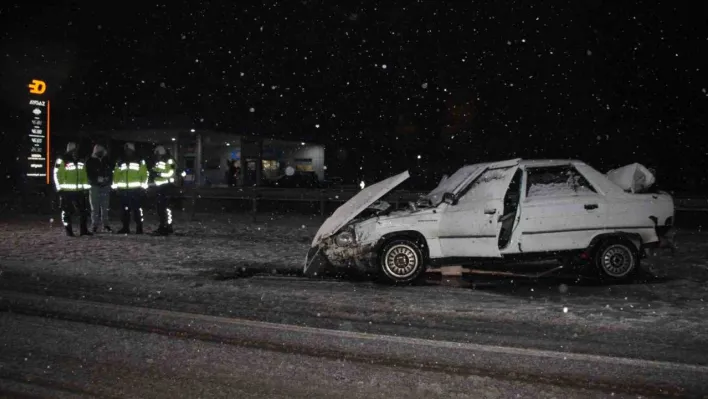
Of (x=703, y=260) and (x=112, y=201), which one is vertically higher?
(x=112, y=201)

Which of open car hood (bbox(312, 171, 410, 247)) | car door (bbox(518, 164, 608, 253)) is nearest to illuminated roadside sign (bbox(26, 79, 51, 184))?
open car hood (bbox(312, 171, 410, 247))

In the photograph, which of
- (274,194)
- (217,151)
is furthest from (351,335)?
(217,151)

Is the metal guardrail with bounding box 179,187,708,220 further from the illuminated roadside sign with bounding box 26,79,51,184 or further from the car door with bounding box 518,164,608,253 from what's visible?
the car door with bounding box 518,164,608,253

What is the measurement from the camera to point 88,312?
21.4 feet

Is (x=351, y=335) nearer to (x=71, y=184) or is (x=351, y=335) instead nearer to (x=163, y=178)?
(x=163, y=178)

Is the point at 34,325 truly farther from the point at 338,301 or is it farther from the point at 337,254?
the point at 337,254

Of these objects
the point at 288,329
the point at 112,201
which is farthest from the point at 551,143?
the point at 288,329

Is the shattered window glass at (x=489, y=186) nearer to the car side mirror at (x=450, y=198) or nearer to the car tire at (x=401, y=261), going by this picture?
the car side mirror at (x=450, y=198)

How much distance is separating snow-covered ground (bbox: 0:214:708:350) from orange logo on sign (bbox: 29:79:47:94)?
8668 mm

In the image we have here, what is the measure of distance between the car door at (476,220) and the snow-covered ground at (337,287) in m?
0.55

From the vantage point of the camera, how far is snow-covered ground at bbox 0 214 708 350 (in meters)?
6.55

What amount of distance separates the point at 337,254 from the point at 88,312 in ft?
10.8

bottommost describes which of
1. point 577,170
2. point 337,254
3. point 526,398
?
point 526,398

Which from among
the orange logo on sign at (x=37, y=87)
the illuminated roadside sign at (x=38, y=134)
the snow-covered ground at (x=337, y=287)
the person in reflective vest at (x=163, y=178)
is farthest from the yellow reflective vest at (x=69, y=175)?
the orange logo on sign at (x=37, y=87)
